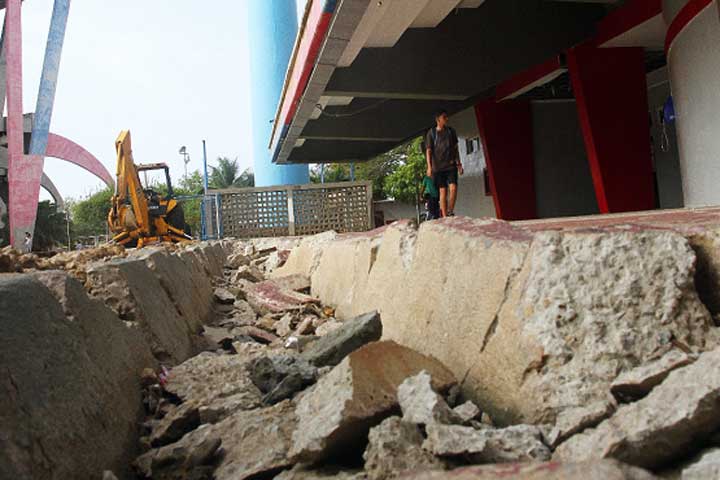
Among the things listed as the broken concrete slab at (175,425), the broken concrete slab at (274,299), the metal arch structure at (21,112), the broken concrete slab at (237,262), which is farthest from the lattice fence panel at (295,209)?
the broken concrete slab at (175,425)

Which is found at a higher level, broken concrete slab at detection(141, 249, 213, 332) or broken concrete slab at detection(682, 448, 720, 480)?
broken concrete slab at detection(141, 249, 213, 332)

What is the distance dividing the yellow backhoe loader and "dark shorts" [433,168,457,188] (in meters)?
8.71

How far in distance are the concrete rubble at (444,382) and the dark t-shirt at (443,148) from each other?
4841 mm

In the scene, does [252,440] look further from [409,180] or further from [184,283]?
[409,180]

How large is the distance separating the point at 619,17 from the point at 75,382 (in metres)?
8.43

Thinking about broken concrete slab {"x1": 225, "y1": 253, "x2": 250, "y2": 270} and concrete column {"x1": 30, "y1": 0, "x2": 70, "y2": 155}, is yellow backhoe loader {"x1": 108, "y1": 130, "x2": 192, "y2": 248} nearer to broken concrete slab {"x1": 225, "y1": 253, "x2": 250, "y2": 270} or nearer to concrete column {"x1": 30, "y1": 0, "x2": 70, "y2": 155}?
broken concrete slab {"x1": 225, "y1": 253, "x2": 250, "y2": 270}

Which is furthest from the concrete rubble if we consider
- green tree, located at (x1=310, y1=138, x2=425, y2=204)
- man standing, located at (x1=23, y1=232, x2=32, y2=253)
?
man standing, located at (x1=23, y1=232, x2=32, y2=253)

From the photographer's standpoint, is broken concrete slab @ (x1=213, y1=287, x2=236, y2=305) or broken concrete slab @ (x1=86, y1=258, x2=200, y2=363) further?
broken concrete slab @ (x1=213, y1=287, x2=236, y2=305)

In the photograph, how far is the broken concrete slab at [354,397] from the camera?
1.49 m

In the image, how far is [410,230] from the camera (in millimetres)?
2943

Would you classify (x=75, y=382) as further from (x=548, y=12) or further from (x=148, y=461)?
(x=548, y=12)

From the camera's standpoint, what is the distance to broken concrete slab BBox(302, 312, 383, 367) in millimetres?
2379

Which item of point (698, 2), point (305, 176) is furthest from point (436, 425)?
point (305, 176)

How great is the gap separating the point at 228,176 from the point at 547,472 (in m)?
49.8
